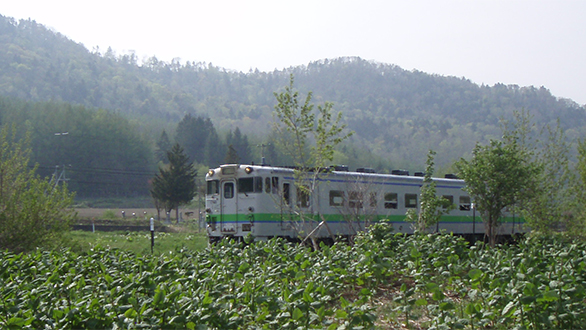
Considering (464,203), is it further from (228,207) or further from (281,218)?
(228,207)

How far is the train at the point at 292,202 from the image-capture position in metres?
17.2

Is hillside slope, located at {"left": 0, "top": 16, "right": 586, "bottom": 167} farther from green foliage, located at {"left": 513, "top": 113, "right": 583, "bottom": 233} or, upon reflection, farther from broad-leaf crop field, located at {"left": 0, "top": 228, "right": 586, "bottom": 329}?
broad-leaf crop field, located at {"left": 0, "top": 228, "right": 586, "bottom": 329}

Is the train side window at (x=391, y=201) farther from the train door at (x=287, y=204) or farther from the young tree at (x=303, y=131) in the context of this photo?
the young tree at (x=303, y=131)

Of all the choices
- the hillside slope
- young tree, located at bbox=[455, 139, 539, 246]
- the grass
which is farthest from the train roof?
the hillside slope

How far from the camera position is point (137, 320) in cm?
491

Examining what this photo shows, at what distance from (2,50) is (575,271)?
7135 inches

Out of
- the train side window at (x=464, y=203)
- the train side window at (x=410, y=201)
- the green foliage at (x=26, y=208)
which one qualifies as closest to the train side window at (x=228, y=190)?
the green foliage at (x=26, y=208)

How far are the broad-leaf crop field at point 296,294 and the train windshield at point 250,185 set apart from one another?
8.82 metres

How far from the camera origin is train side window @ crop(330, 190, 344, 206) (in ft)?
60.6

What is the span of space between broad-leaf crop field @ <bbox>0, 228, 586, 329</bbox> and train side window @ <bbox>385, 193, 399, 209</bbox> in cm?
1117

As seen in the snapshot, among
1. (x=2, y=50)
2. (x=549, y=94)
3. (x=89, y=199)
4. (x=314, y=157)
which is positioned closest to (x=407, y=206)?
(x=314, y=157)

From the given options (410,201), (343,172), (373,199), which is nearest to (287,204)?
(343,172)

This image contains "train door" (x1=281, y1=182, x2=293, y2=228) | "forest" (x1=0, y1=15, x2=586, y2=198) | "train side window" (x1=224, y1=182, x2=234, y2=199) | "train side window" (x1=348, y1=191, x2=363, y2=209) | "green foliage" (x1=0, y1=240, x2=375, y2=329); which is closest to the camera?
"green foliage" (x1=0, y1=240, x2=375, y2=329)

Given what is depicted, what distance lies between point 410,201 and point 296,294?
1611 centimetres
